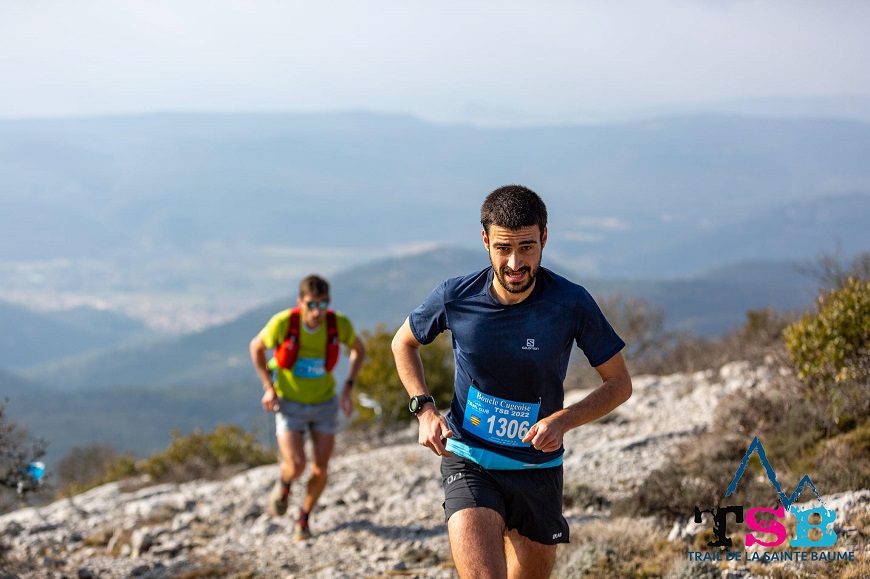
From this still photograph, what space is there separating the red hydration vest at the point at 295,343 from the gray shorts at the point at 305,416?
1.17ft

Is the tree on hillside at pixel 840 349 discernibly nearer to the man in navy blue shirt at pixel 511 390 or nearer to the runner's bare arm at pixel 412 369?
the man in navy blue shirt at pixel 511 390

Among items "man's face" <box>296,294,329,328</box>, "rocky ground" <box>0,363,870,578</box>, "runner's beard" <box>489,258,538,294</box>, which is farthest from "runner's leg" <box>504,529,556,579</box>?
"man's face" <box>296,294,329,328</box>

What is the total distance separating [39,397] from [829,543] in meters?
149

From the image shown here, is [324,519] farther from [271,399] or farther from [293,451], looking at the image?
[271,399]

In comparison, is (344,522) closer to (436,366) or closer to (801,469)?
(801,469)

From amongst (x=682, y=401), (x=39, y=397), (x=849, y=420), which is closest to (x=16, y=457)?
(x=849, y=420)

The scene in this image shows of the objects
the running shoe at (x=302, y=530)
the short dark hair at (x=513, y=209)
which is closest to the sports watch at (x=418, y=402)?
the short dark hair at (x=513, y=209)

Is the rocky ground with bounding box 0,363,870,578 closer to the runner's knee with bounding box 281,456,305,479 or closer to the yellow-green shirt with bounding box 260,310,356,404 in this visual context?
the runner's knee with bounding box 281,456,305,479

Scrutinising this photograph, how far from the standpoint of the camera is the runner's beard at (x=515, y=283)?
3965mm

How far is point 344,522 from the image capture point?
8586mm

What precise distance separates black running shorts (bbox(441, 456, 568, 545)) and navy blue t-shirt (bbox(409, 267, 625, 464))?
0.31 feet

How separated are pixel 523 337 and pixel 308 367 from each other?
4.23 m

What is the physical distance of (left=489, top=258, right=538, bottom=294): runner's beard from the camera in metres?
3.96

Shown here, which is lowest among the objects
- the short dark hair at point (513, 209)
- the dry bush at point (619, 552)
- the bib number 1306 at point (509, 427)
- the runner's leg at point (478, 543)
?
the dry bush at point (619, 552)
